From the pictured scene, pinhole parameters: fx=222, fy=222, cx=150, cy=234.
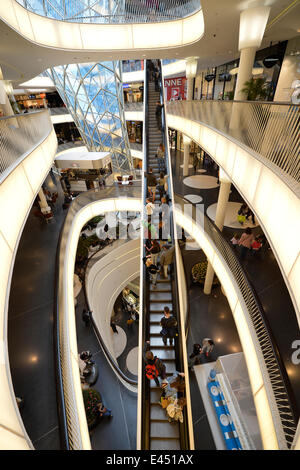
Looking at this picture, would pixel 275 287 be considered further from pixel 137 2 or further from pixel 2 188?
pixel 137 2

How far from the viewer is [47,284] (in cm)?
981

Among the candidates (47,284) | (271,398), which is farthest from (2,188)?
(271,398)

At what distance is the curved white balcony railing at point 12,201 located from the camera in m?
3.55

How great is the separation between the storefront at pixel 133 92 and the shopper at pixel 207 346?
3027 cm

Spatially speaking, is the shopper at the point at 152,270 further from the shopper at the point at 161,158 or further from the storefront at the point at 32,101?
the storefront at the point at 32,101

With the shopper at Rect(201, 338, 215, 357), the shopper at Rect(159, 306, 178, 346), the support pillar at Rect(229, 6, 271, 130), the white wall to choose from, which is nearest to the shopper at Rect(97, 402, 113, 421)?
the shopper at Rect(159, 306, 178, 346)

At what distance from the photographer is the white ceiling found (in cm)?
706

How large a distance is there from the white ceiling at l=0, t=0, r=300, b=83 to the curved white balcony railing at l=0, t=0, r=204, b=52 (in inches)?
13.5

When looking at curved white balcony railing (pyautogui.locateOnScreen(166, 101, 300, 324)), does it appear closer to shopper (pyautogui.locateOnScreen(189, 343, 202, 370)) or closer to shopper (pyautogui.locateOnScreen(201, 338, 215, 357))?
shopper (pyautogui.locateOnScreen(201, 338, 215, 357))

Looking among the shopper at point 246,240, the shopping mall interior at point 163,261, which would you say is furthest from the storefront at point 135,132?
the shopper at point 246,240

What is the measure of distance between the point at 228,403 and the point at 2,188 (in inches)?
412

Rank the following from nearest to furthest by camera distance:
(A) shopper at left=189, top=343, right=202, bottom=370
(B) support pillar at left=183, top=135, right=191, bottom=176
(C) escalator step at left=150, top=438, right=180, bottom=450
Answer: (C) escalator step at left=150, top=438, right=180, bottom=450
(A) shopper at left=189, top=343, right=202, bottom=370
(B) support pillar at left=183, top=135, right=191, bottom=176

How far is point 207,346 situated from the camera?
9.95 meters
